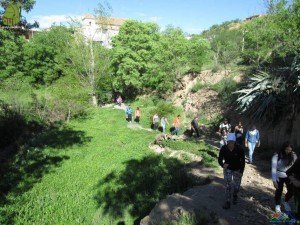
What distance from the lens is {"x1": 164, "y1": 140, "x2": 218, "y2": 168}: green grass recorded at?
12.9 m

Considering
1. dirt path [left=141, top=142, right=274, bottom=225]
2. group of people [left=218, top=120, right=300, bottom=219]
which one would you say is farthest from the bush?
group of people [left=218, top=120, right=300, bottom=219]

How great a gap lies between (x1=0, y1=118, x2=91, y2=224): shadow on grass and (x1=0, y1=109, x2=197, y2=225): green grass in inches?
1.1

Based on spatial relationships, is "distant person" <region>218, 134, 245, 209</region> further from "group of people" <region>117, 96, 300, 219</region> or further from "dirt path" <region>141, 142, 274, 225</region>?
"dirt path" <region>141, 142, 274, 225</region>

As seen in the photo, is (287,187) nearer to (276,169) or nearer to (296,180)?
(276,169)

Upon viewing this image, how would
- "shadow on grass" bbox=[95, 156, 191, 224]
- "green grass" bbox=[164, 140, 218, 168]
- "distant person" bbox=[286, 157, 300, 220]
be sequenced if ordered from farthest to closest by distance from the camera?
1. "green grass" bbox=[164, 140, 218, 168]
2. "shadow on grass" bbox=[95, 156, 191, 224]
3. "distant person" bbox=[286, 157, 300, 220]

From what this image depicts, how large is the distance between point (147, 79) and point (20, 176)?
77.6 feet

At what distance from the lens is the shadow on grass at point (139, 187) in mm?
10297

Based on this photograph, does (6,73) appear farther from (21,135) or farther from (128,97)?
(21,135)

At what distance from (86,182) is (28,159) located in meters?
4.19

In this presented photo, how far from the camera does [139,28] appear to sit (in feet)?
120

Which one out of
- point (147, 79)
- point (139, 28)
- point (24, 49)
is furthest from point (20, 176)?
point (24, 49)

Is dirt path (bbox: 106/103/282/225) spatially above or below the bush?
below

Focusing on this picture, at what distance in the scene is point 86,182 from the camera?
12.5 meters

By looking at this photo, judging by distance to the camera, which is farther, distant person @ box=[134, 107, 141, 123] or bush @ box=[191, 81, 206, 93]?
bush @ box=[191, 81, 206, 93]
